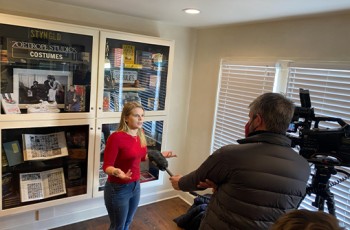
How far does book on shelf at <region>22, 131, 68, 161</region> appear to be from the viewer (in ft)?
7.31

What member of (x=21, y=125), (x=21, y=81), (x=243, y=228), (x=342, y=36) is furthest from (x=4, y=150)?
(x=342, y=36)

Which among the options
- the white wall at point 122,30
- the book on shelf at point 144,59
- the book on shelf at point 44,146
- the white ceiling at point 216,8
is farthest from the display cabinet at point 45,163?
the white ceiling at point 216,8

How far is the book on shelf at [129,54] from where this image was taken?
8.25ft

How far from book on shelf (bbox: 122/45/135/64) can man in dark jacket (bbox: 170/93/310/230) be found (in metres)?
1.56

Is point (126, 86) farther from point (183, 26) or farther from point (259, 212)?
point (259, 212)

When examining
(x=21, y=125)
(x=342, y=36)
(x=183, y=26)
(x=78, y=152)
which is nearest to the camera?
(x=342, y=36)

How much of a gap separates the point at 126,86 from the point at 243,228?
1.78 m

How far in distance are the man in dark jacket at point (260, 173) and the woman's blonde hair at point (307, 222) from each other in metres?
0.52

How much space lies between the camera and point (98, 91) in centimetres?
234

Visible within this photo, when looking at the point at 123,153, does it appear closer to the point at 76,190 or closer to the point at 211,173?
the point at 76,190

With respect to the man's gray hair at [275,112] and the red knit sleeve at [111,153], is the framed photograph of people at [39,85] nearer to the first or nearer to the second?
the red knit sleeve at [111,153]

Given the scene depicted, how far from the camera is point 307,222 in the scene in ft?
2.04

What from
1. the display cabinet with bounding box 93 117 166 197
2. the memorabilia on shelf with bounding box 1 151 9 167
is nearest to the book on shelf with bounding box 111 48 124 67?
the display cabinet with bounding box 93 117 166 197

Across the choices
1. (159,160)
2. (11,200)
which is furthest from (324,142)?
(11,200)
